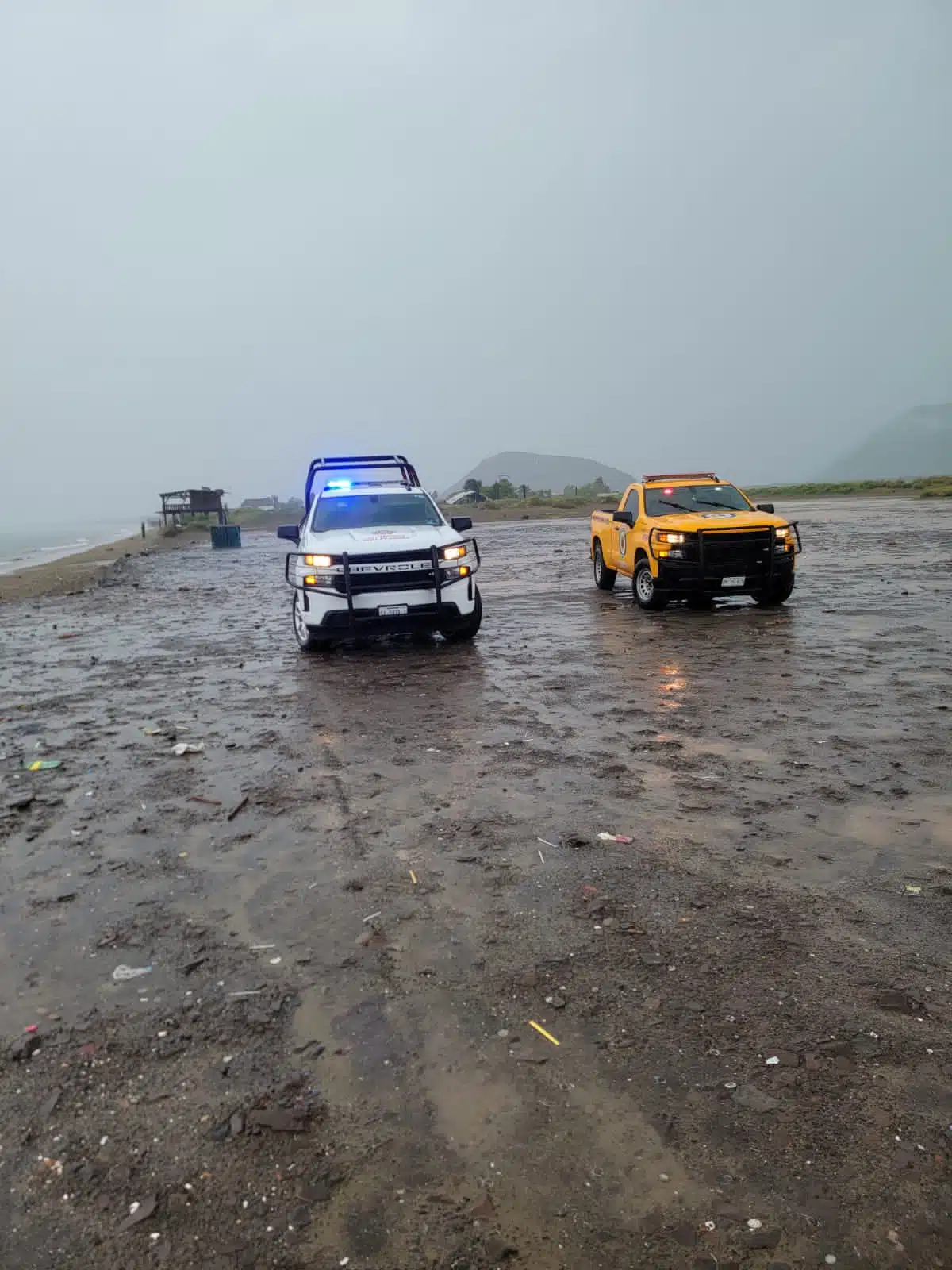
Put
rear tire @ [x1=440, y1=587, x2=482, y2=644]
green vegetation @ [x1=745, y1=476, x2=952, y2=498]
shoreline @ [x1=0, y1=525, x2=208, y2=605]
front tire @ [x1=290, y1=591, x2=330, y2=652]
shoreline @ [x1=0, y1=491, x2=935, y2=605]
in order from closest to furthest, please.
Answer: front tire @ [x1=290, y1=591, x2=330, y2=652] < rear tire @ [x1=440, y1=587, x2=482, y2=644] < shoreline @ [x1=0, y1=525, x2=208, y2=605] < shoreline @ [x1=0, y1=491, x2=935, y2=605] < green vegetation @ [x1=745, y1=476, x2=952, y2=498]

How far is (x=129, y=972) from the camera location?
359 cm

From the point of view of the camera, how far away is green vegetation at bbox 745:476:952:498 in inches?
2298

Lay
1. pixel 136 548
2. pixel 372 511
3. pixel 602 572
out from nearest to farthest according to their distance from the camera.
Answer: pixel 372 511 → pixel 602 572 → pixel 136 548

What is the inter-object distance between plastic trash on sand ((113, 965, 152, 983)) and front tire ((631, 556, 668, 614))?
9.95 m

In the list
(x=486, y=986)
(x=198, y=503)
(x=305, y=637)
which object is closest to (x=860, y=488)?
(x=198, y=503)

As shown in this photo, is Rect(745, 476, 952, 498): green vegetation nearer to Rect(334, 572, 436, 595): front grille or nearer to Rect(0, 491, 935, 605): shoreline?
Rect(0, 491, 935, 605): shoreline

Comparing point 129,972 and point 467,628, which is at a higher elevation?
point 467,628

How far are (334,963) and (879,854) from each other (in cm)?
275

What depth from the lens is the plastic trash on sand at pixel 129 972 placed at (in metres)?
3.54

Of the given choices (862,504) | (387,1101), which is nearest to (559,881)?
(387,1101)

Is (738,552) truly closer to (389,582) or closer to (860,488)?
(389,582)

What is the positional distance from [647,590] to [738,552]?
1.44m

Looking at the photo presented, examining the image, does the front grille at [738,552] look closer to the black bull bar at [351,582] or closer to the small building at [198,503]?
the black bull bar at [351,582]

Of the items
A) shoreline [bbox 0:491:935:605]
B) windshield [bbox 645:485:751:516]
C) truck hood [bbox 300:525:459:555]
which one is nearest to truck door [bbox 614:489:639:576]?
windshield [bbox 645:485:751:516]
